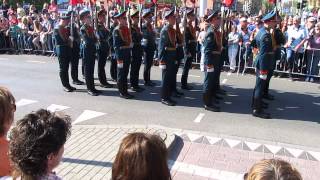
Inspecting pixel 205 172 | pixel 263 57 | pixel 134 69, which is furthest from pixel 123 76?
pixel 205 172

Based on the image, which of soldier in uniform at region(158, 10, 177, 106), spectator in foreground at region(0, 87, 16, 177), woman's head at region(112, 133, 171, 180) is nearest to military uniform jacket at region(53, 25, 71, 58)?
soldier in uniform at region(158, 10, 177, 106)

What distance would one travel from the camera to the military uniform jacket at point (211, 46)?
8031 millimetres

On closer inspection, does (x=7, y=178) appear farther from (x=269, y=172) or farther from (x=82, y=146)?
(x=82, y=146)

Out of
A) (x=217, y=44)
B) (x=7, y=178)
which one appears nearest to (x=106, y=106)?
(x=217, y=44)

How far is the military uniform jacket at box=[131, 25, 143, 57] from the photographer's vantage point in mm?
9820

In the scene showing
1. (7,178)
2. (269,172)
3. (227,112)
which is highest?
(269,172)

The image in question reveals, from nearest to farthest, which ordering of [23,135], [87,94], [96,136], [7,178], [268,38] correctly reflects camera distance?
[23,135] < [7,178] < [96,136] < [268,38] < [87,94]

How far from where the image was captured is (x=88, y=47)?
949 cm

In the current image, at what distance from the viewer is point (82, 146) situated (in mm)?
5879

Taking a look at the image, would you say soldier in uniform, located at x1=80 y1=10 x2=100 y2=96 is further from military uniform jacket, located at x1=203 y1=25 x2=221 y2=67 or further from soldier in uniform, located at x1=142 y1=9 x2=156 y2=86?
military uniform jacket, located at x1=203 y1=25 x2=221 y2=67

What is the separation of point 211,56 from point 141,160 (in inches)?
241

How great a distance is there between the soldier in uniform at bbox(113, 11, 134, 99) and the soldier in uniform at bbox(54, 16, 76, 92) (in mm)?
1423

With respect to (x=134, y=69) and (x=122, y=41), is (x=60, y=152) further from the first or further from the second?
(x=134, y=69)

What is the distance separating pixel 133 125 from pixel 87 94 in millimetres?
3008
